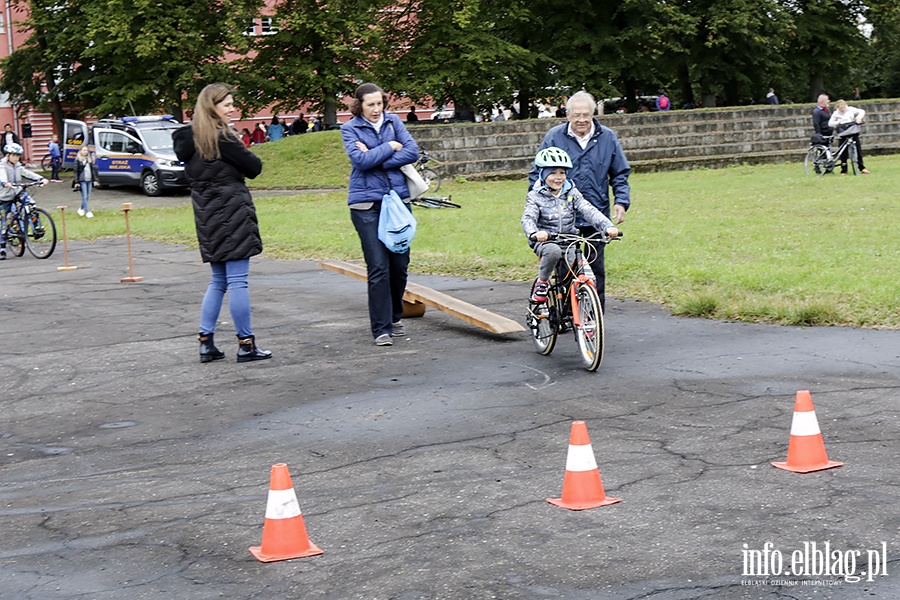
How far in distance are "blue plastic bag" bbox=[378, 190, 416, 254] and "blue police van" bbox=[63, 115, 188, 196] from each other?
25.2m

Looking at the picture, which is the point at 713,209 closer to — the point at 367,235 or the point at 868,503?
the point at 367,235

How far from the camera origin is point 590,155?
9.54 m

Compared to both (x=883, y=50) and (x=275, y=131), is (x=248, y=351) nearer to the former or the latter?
(x=275, y=131)

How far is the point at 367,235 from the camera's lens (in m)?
10.0

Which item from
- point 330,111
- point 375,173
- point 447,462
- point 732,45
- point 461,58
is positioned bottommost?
point 447,462

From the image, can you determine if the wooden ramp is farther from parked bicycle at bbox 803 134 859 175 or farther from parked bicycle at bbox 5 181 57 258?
parked bicycle at bbox 803 134 859 175

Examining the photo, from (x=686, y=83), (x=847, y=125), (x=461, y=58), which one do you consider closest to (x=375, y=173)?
(x=847, y=125)

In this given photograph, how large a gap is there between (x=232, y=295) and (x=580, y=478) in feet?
15.4

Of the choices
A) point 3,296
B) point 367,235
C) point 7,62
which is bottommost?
point 3,296

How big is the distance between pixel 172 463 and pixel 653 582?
10.0ft

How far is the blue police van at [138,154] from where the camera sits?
34.6 meters

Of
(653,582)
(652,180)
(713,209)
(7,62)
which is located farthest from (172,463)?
(7,62)

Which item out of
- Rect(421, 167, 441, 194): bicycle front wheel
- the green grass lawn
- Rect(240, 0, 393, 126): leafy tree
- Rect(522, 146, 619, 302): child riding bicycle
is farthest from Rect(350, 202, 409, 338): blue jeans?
Rect(240, 0, 393, 126): leafy tree

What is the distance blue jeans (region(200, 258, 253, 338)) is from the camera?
9438 mm
